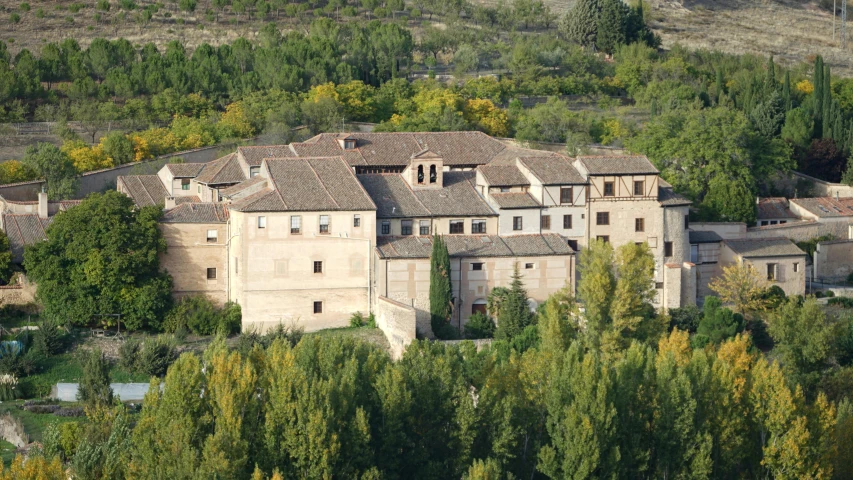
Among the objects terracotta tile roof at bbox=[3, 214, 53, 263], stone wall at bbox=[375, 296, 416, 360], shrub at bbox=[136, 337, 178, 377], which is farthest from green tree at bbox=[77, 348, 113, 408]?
terracotta tile roof at bbox=[3, 214, 53, 263]

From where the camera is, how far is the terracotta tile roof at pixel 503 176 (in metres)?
56.9

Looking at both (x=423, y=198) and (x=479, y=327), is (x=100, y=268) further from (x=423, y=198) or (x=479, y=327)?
(x=479, y=327)

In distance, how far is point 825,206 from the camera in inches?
2630

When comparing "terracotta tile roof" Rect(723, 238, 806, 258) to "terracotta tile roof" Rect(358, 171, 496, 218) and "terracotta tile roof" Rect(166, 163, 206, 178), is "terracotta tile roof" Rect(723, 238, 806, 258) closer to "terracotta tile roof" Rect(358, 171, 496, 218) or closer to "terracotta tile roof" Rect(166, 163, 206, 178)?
"terracotta tile roof" Rect(358, 171, 496, 218)

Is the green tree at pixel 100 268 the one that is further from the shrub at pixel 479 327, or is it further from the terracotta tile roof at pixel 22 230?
the shrub at pixel 479 327

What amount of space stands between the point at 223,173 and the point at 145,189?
3647 mm

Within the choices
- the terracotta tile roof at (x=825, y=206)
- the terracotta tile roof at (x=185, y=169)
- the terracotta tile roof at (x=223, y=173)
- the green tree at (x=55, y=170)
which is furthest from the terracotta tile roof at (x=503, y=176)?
the green tree at (x=55, y=170)

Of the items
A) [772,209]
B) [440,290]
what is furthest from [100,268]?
[772,209]

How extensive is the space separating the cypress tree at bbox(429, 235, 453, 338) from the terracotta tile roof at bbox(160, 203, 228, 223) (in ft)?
25.0

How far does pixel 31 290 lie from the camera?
55188 mm

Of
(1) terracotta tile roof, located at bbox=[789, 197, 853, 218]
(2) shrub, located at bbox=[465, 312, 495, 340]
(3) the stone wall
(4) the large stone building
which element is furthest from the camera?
(1) terracotta tile roof, located at bbox=[789, 197, 853, 218]

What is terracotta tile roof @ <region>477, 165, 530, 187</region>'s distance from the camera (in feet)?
187

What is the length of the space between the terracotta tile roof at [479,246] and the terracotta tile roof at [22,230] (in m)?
12.1

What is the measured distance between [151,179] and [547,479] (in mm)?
27554
